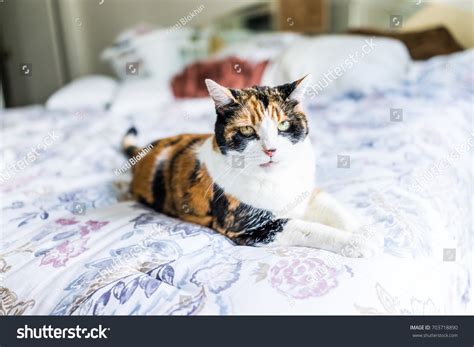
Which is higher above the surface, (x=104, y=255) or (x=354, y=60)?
(x=354, y=60)

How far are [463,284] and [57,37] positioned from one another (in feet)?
6.16

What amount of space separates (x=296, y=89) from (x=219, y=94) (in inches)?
3.8

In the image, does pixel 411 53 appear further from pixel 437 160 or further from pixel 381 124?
pixel 437 160

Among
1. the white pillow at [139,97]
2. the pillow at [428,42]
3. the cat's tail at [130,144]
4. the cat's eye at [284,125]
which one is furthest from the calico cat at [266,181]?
the pillow at [428,42]

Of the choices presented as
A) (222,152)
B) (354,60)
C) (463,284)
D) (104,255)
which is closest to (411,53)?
(354,60)

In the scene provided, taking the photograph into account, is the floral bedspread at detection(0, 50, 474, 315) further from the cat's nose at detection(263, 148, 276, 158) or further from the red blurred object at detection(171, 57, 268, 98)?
the red blurred object at detection(171, 57, 268, 98)

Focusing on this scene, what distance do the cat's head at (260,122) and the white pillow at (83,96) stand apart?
1360mm

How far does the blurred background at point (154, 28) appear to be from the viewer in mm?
1770

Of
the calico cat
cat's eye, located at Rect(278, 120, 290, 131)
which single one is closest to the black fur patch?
the calico cat

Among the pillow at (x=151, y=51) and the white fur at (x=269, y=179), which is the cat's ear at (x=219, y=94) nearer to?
the white fur at (x=269, y=179)

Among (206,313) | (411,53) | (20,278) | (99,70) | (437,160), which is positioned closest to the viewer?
(206,313)

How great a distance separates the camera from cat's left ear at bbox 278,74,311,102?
1.87 feet
